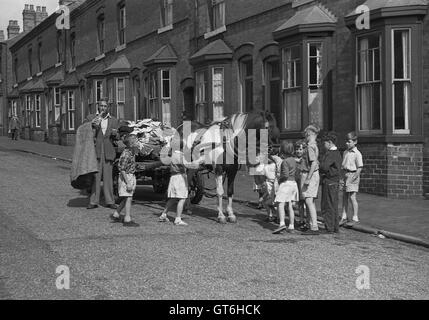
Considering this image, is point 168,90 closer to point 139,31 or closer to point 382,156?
point 139,31

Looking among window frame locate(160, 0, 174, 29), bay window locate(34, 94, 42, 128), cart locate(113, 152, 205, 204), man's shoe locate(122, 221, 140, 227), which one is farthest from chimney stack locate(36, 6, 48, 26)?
man's shoe locate(122, 221, 140, 227)

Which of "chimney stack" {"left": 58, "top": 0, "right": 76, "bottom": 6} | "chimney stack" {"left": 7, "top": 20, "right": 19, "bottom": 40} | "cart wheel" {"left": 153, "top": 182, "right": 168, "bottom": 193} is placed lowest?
"cart wheel" {"left": 153, "top": 182, "right": 168, "bottom": 193}

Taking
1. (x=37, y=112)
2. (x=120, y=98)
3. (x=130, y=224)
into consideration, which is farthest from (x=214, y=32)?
(x=37, y=112)

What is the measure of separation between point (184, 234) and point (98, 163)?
3232 mm

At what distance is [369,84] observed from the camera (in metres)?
14.0

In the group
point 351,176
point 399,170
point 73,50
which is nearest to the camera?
point 351,176

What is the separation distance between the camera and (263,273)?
6297mm

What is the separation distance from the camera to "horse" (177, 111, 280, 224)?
30.6ft

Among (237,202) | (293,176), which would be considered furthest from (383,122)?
(293,176)

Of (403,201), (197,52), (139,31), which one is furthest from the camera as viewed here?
(139,31)

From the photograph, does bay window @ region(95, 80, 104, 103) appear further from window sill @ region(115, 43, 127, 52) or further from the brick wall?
the brick wall

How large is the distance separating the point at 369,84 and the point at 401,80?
861 millimetres

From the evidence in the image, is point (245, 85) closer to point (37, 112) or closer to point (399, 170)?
point (399, 170)

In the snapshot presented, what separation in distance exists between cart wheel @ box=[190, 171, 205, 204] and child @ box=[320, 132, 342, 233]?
2906mm
